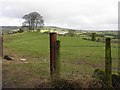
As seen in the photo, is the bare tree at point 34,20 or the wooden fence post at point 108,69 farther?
the bare tree at point 34,20

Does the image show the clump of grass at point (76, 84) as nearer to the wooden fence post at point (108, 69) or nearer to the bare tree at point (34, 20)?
the wooden fence post at point (108, 69)

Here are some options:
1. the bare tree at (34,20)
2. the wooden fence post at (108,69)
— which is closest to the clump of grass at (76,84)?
the wooden fence post at (108,69)

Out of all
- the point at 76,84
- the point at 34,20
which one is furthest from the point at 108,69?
the point at 34,20

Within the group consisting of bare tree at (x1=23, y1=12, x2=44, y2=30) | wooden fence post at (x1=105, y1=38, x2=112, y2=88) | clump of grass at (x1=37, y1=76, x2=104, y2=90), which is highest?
bare tree at (x1=23, y1=12, x2=44, y2=30)

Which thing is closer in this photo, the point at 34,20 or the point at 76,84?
the point at 76,84

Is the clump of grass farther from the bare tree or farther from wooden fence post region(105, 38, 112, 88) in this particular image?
the bare tree

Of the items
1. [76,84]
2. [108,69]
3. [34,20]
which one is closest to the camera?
[76,84]

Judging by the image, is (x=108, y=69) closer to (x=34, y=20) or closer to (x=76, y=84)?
(x=76, y=84)

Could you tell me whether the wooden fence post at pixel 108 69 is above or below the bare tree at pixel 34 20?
below

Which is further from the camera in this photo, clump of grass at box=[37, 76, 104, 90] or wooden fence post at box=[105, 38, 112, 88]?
wooden fence post at box=[105, 38, 112, 88]

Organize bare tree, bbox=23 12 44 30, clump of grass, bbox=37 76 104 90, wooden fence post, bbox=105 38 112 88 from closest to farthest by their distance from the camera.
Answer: clump of grass, bbox=37 76 104 90
wooden fence post, bbox=105 38 112 88
bare tree, bbox=23 12 44 30

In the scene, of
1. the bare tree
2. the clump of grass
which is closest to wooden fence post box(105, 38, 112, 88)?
the clump of grass

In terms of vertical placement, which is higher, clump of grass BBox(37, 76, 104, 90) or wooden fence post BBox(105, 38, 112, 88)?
wooden fence post BBox(105, 38, 112, 88)

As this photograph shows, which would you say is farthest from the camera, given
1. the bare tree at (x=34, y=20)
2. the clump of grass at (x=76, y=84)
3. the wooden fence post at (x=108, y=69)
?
the bare tree at (x=34, y=20)
